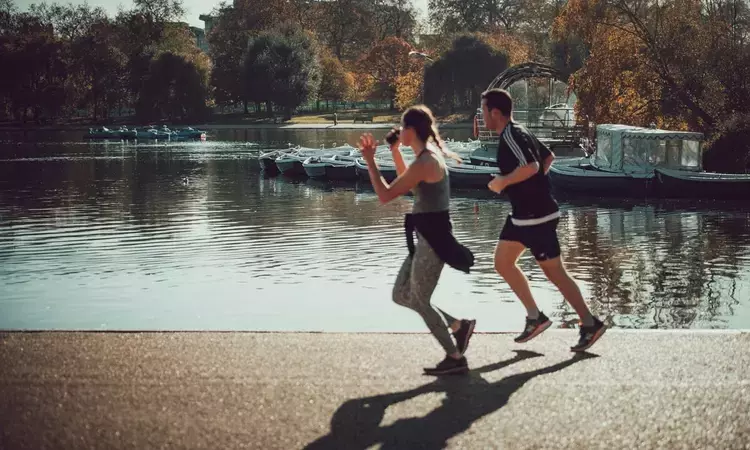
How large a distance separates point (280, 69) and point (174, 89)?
11.9 meters

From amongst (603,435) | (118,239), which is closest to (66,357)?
(603,435)

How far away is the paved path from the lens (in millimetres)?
6055

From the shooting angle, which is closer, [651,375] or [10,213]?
[651,375]

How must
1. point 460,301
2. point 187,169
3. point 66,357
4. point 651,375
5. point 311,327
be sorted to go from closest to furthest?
point 651,375 → point 66,357 → point 311,327 → point 460,301 → point 187,169

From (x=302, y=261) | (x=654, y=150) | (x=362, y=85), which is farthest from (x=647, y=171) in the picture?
(x=362, y=85)

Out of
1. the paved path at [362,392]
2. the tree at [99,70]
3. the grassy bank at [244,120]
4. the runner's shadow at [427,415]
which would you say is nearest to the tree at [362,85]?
the grassy bank at [244,120]

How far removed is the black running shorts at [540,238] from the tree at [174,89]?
106 m

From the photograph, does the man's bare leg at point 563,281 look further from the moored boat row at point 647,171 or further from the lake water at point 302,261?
the moored boat row at point 647,171

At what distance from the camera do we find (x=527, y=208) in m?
8.24

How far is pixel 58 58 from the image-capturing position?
115250mm

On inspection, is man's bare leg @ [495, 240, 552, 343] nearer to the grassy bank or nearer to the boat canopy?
the boat canopy

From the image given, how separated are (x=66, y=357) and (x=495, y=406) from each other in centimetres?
314

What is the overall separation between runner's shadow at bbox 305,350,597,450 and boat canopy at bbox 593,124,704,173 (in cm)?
3177

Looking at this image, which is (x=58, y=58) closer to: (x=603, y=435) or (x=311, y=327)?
(x=311, y=327)
